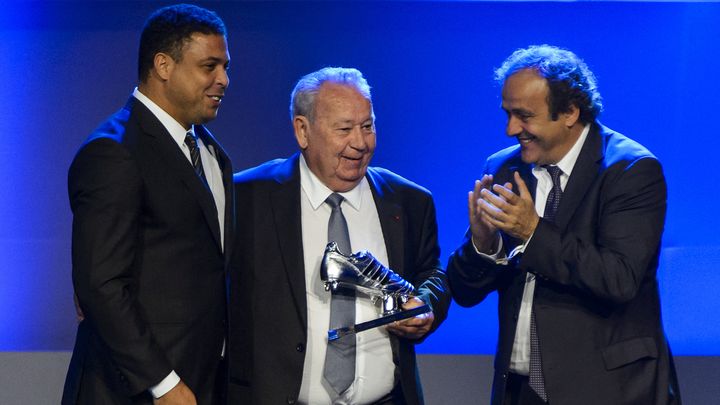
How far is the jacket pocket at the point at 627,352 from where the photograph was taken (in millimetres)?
2654

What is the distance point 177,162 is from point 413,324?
2.43 feet

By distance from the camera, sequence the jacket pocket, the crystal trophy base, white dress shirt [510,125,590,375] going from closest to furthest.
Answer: the crystal trophy base → the jacket pocket → white dress shirt [510,125,590,375]

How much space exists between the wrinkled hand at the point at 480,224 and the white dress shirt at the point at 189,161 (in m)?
0.67

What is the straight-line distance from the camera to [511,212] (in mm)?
2615

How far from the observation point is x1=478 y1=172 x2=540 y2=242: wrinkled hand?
262cm

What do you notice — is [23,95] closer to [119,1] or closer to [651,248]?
[119,1]

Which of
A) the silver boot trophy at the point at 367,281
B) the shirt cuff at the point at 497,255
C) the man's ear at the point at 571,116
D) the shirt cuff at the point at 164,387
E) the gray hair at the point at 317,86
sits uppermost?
the gray hair at the point at 317,86

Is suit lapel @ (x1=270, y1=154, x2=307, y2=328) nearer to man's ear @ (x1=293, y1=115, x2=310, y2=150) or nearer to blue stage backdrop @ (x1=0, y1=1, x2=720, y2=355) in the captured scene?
man's ear @ (x1=293, y1=115, x2=310, y2=150)

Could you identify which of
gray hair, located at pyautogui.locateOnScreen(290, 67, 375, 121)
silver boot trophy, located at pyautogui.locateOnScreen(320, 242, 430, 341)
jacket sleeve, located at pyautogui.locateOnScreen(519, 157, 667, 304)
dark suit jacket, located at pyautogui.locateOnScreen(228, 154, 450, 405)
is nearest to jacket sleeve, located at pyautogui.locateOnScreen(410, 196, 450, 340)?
dark suit jacket, located at pyautogui.locateOnScreen(228, 154, 450, 405)

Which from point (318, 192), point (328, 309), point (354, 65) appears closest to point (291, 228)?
point (318, 192)

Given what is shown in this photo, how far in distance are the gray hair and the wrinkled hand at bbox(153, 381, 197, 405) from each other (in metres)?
0.85

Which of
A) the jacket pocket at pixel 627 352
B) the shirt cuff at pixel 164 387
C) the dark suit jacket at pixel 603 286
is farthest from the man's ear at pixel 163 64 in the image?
the jacket pocket at pixel 627 352

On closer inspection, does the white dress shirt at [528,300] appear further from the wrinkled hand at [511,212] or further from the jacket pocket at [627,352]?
the jacket pocket at [627,352]

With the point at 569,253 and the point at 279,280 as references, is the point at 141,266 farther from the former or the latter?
the point at 569,253
